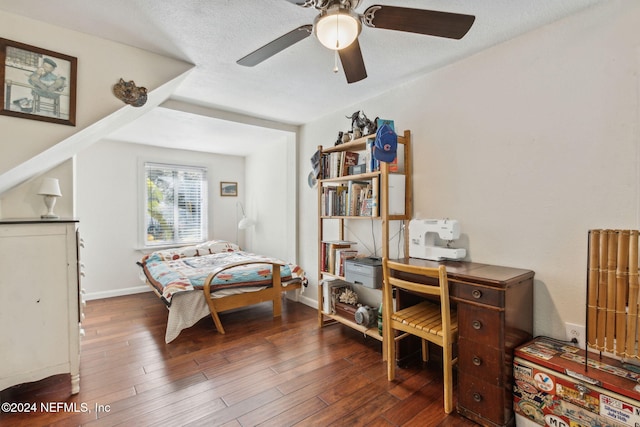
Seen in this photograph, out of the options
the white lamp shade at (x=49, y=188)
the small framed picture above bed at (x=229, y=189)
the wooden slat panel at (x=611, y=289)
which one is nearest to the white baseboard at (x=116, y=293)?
the small framed picture above bed at (x=229, y=189)

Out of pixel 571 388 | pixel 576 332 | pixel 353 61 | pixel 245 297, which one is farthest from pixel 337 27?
pixel 245 297

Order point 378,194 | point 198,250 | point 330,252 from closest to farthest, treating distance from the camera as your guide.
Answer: point 378,194, point 330,252, point 198,250

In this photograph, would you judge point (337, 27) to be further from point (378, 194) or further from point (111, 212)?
point (111, 212)

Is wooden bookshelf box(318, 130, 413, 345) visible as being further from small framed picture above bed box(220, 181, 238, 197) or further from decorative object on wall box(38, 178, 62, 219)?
small framed picture above bed box(220, 181, 238, 197)

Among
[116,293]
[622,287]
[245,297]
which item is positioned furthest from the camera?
[116,293]

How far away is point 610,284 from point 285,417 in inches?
71.0

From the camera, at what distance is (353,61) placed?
63.7 inches

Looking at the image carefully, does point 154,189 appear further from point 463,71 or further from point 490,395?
point 490,395

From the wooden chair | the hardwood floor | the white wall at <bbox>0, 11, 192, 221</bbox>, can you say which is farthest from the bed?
the wooden chair

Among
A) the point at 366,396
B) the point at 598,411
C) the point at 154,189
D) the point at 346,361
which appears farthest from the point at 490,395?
the point at 154,189

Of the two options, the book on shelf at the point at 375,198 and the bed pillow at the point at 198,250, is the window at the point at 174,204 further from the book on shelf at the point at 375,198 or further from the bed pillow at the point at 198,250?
the book on shelf at the point at 375,198

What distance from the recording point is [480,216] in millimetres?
2086

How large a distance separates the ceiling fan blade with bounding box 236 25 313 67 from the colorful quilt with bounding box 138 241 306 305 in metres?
2.08

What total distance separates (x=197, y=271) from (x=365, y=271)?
2024 millimetres
